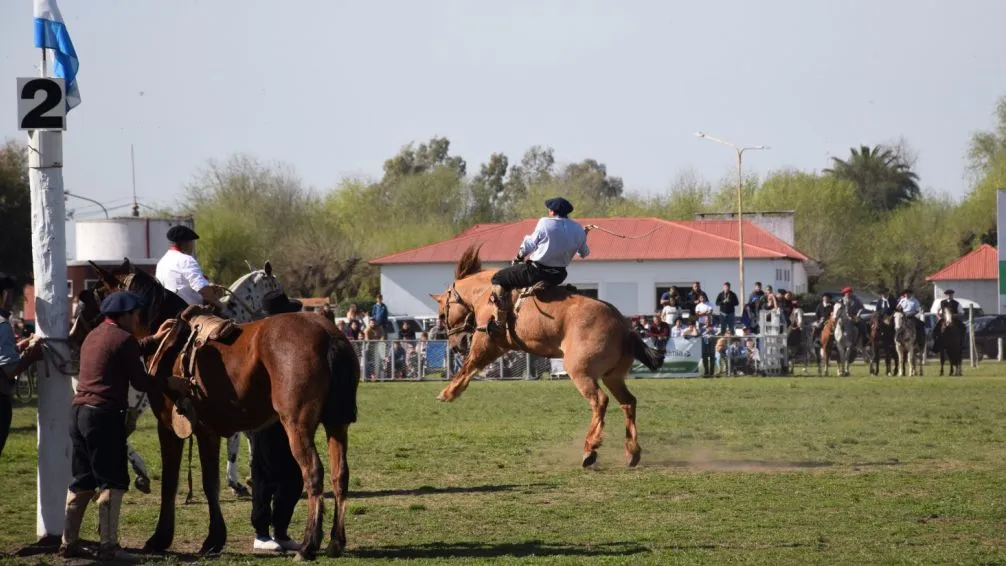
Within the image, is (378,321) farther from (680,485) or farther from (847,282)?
(847,282)

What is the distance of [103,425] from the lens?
876 centimetres

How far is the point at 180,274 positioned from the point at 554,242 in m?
4.86

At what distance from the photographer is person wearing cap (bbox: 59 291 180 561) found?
877cm

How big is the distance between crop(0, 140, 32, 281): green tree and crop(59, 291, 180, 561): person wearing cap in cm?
4010

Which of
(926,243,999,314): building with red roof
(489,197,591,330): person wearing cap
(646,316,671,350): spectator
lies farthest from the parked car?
(489,197,591,330): person wearing cap

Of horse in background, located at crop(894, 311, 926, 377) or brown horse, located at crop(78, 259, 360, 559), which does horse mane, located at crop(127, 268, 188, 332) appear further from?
horse in background, located at crop(894, 311, 926, 377)

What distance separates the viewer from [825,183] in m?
89.8

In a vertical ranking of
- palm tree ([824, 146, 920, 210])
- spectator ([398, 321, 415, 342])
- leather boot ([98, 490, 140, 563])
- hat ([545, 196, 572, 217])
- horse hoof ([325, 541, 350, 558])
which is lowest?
horse hoof ([325, 541, 350, 558])

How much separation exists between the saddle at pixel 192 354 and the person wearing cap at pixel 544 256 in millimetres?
5822

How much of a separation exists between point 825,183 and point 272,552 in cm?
8386

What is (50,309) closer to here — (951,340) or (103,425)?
(103,425)

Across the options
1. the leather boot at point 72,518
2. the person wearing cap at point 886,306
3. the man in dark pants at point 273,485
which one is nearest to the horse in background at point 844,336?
the person wearing cap at point 886,306

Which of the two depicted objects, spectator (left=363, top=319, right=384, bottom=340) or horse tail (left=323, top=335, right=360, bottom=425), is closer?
horse tail (left=323, top=335, right=360, bottom=425)

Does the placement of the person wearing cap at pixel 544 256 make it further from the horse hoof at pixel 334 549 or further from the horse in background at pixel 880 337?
the horse in background at pixel 880 337
